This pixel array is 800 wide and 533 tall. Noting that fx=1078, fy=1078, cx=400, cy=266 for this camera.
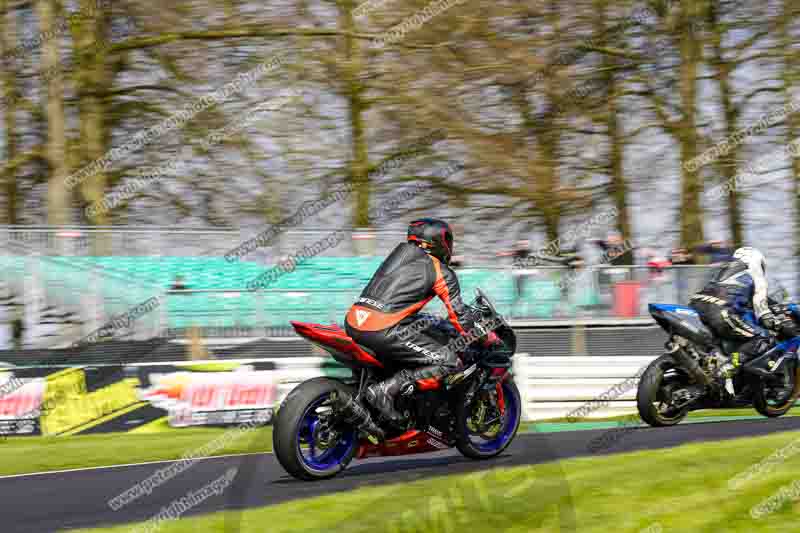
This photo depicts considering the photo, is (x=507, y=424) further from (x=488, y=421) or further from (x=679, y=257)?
(x=679, y=257)

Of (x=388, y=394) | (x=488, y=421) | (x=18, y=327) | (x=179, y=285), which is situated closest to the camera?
(x=388, y=394)

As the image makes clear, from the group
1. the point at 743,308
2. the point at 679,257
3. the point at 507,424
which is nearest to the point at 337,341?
the point at 507,424

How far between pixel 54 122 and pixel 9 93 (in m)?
1.01

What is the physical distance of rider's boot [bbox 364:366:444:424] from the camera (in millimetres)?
7668

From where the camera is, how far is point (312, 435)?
7.48 metres

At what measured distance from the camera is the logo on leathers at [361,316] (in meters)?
7.75

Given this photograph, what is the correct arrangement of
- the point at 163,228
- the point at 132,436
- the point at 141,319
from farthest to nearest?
the point at 163,228, the point at 141,319, the point at 132,436

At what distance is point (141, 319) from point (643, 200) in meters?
10.5

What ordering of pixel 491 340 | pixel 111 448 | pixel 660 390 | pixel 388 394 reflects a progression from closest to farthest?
pixel 388 394, pixel 491 340, pixel 660 390, pixel 111 448

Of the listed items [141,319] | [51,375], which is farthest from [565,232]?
[51,375]

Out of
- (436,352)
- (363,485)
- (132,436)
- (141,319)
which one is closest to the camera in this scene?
(363,485)

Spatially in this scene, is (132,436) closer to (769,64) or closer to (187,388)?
(187,388)

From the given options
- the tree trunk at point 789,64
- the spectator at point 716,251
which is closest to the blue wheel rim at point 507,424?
the spectator at point 716,251

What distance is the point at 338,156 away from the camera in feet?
62.9
